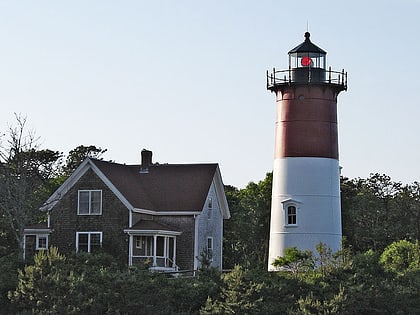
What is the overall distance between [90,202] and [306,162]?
891 centimetres

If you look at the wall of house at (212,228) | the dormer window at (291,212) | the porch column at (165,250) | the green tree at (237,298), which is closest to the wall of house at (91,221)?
the porch column at (165,250)

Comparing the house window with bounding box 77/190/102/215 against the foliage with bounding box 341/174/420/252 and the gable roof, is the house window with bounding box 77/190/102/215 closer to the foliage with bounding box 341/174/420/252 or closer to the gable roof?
the gable roof

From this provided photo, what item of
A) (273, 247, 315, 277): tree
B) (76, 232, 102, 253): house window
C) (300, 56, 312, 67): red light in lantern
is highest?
Answer: (300, 56, 312, 67): red light in lantern

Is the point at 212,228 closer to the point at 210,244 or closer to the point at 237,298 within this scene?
the point at 210,244

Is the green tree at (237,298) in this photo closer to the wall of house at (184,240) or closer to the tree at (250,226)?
the wall of house at (184,240)

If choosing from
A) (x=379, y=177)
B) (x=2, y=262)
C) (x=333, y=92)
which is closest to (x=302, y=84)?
(x=333, y=92)

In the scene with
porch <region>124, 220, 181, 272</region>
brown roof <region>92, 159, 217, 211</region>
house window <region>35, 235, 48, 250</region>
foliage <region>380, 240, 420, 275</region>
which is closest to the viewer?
foliage <region>380, 240, 420, 275</region>

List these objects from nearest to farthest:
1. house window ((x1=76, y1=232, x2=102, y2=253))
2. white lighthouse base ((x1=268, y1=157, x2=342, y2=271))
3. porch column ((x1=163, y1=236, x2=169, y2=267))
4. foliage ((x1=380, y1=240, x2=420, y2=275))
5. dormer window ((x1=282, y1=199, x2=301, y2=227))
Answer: foliage ((x1=380, y1=240, x2=420, y2=275))
white lighthouse base ((x1=268, y1=157, x2=342, y2=271))
dormer window ((x1=282, y1=199, x2=301, y2=227))
house window ((x1=76, y1=232, x2=102, y2=253))
porch column ((x1=163, y1=236, x2=169, y2=267))

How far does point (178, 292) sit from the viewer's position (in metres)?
32.8

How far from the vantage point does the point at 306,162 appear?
4253cm

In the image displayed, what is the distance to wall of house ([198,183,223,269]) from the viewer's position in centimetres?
4425

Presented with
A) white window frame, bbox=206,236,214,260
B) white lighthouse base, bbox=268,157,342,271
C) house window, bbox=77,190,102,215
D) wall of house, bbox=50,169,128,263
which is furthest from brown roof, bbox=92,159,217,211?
white lighthouse base, bbox=268,157,342,271

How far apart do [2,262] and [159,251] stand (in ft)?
30.5

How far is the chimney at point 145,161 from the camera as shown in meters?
46.6
